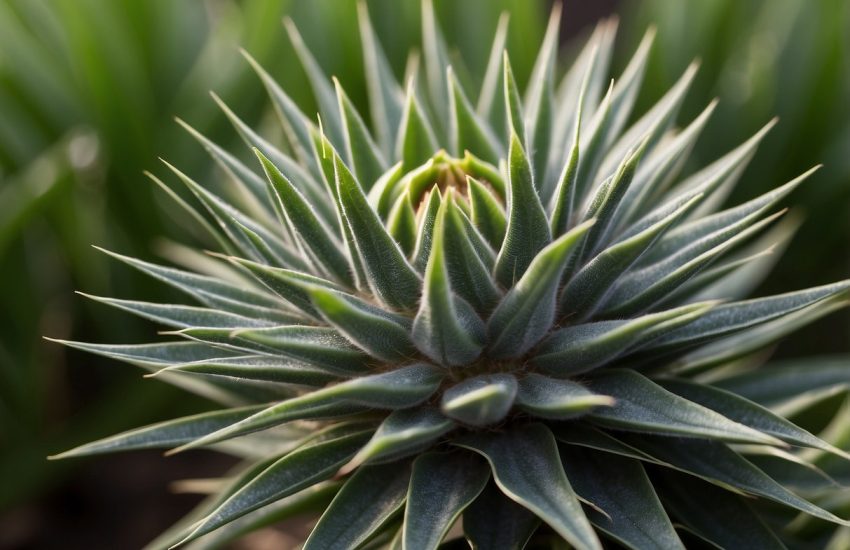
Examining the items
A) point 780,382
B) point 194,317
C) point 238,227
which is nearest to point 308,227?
point 238,227

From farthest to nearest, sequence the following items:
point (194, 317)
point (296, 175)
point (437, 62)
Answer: point (437, 62), point (296, 175), point (194, 317)

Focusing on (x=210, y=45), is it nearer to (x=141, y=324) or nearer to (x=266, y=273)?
(x=141, y=324)

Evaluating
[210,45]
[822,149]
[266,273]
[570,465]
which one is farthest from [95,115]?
[822,149]

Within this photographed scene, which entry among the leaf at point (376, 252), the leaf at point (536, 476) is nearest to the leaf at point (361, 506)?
the leaf at point (536, 476)

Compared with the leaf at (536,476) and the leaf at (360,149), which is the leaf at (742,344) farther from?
the leaf at (360,149)

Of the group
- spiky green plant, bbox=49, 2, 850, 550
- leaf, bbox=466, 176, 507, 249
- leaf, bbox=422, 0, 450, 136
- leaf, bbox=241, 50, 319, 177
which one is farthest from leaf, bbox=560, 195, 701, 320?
leaf, bbox=422, 0, 450, 136

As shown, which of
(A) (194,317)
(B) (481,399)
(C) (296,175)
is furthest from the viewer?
(C) (296,175)

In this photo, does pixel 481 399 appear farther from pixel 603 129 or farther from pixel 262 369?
pixel 603 129
